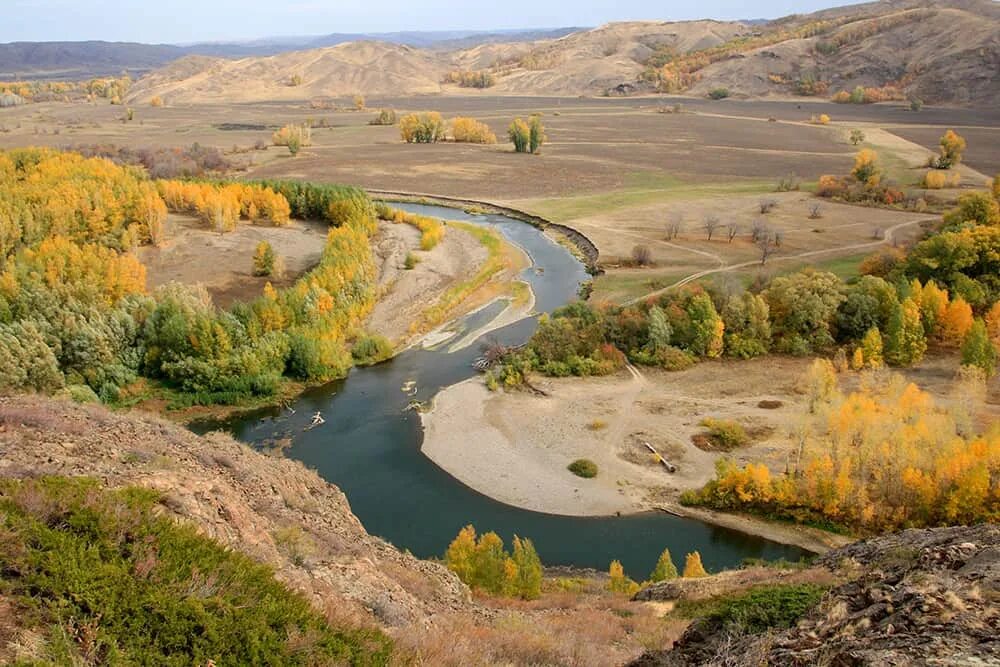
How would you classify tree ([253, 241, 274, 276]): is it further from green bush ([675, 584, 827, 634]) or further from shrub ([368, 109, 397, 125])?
shrub ([368, 109, 397, 125])

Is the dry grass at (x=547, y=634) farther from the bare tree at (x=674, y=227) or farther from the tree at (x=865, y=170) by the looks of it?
the tree at (x=865, y=170)

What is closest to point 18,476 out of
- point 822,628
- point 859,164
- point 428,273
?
point 822,628

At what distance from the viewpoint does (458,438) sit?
40094mm

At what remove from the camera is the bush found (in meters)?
36.2

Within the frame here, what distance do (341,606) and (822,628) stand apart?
971 cm

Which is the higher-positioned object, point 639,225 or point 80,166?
point 80,166

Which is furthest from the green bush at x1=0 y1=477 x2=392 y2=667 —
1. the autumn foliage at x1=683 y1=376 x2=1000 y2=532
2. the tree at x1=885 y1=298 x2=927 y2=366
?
the tree at x1=885 y1=298 x2=927 y2=366

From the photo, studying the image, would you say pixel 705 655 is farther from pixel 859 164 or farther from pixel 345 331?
pixel 859 164

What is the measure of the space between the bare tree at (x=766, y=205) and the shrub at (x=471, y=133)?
6660cm

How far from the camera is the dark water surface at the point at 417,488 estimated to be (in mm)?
31250

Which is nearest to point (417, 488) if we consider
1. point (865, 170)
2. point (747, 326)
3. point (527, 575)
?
point (527, 575)

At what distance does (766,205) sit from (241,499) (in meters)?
79.0

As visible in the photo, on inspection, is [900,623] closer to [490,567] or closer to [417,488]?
[490,567]

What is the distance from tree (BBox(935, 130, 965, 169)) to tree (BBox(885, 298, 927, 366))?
7308 cm
